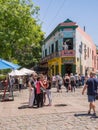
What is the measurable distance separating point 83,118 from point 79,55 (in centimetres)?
3562

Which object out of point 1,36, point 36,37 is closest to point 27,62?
point 36,37

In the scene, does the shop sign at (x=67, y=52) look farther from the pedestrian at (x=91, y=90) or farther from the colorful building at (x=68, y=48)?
the pedestrian at (x=91, y=90)

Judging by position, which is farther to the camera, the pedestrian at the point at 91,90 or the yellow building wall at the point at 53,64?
the yellow building wall at the point at 53,64

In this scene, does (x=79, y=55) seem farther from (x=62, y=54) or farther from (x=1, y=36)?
(x=1, y=36)

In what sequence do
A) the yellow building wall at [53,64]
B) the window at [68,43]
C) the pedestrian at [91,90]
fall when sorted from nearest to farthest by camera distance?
the pedestrian at [91,90] < the window at [68,43] < the yellow building wall at [53,64]

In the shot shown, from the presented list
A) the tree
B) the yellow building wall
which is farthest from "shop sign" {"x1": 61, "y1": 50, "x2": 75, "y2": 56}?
the tree

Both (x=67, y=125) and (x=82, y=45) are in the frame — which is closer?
(x=67, y=125)

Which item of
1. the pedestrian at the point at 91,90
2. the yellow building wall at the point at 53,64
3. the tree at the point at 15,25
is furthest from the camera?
the yellow building wall at the point at 53,64

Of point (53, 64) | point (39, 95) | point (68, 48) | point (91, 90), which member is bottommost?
point (39, 95)

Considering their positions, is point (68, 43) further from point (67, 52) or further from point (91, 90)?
point (91, 90)

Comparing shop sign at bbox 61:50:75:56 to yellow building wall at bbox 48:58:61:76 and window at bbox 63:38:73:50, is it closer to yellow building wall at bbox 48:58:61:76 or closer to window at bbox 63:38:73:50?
window at bbox 63:38:73:50

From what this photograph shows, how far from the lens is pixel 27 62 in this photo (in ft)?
178

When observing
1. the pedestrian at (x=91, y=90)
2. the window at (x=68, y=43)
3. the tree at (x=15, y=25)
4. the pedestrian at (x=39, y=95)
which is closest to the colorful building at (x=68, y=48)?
the window at (x=68, y=43)

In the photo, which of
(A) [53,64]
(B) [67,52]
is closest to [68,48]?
(B) [67,52]
